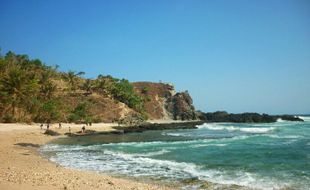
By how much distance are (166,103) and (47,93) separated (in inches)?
2117

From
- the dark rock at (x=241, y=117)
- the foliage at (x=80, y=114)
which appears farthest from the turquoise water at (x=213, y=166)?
the dark rock at (x=241, y=117)

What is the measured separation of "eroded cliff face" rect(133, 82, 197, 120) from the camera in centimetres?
11669

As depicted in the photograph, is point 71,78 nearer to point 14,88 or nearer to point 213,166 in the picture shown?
point 14,88

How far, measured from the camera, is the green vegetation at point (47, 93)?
190 feet

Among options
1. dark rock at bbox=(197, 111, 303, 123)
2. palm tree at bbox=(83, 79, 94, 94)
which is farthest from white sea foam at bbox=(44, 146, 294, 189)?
dark rock at bbox=(197, 111, 303, 123)

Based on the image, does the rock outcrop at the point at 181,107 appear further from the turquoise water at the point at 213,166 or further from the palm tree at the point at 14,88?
the turquoise water at the point at 213,166

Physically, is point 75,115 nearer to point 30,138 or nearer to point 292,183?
point 30,138

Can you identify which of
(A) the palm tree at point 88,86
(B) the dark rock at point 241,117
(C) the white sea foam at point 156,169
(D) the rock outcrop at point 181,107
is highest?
(A) the palm tree at point 88,86

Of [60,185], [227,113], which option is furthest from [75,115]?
[227,113]

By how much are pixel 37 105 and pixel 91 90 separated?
3447 centimetres

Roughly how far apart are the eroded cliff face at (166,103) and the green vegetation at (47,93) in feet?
45.7

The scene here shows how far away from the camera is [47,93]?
7656 cm

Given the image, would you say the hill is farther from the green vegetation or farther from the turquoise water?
the turquoise water

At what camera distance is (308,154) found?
1097 inches
